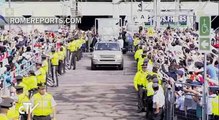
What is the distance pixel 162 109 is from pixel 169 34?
1586 cm

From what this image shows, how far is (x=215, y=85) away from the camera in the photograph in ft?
42.3

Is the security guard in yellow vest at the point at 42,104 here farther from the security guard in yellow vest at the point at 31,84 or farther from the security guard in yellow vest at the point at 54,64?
the security guard in yellow vest at the point at 54,64

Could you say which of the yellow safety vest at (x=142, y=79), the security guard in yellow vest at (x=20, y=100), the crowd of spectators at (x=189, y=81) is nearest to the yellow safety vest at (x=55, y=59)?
the crowd of spectators at (x=189, y=81)

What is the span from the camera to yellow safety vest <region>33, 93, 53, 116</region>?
11422 millimetres

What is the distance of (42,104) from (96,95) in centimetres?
993

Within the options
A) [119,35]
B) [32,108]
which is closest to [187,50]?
[32,108]

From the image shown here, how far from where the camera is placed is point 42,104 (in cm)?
1147

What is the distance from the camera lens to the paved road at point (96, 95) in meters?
17.1

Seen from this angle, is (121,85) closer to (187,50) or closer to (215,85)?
(187,50)

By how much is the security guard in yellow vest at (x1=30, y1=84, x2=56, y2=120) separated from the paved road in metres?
4.82

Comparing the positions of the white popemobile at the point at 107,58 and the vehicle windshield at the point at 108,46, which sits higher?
the vehicle windshield at the point at 108,46

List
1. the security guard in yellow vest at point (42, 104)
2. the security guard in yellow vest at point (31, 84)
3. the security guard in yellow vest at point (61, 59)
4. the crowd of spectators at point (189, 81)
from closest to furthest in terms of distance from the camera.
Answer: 1. the security guard in yellow vest at point (42, 104)
2. the crowd of spectators at point (189, 81)
3. the security guard in yellow vest at point (31, 84)
4. the security guard in yellow vest at point (61, 59)

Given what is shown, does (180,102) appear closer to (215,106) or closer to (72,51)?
(215,106)

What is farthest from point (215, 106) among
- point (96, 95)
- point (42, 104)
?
point (96, 95)
